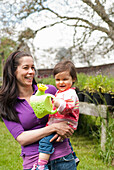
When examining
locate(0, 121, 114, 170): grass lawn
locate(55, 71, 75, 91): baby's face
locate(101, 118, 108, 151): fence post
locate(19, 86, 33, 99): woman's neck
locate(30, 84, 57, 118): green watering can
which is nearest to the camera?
locate(30, 84, 57, 118): green watering can

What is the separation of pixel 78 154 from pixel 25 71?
2.66m

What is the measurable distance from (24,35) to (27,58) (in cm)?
597

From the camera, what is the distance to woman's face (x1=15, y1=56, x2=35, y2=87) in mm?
1473

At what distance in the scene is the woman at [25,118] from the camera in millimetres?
1327

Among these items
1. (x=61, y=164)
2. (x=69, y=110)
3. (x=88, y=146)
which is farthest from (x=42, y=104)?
(x=88, y=146)

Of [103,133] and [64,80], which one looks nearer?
[64,80]

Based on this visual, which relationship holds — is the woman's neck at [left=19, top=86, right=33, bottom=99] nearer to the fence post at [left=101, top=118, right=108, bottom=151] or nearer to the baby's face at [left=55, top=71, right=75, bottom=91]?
the baby's face at [left=55, top=71, right=75, bottom=91]

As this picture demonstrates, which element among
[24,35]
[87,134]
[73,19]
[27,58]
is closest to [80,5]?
[73,19]

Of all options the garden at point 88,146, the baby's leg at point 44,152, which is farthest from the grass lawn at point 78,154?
the baby's leg at point 44,152

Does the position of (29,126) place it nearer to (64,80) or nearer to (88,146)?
(64,80)

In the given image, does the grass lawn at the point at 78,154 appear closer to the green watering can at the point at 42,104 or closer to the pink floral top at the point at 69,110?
the pink floral top at the point at 69,110

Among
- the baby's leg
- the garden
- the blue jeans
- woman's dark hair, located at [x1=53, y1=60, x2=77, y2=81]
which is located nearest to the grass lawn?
the garden

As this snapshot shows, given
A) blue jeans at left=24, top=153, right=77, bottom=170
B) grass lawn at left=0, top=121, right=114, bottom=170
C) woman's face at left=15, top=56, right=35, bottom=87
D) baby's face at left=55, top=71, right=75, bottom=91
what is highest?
woman's face at left=15, top=56, right=35, bottom=87

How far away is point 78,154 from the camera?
144 inches
